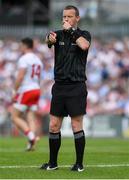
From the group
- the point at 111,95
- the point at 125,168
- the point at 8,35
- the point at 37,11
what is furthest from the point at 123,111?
the point at 125,168

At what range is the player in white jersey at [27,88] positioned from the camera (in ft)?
54.3

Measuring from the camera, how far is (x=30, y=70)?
1667 cm

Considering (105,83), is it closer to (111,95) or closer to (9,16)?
(111,95)

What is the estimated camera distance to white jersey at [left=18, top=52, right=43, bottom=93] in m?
16.6

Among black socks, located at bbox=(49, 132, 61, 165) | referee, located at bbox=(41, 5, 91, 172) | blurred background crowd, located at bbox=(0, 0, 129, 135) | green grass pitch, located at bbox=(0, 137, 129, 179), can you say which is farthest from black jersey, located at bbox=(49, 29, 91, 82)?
blurred background crowd, located at bbox=(0, 0, 129, 135)

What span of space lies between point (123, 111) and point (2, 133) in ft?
13.8

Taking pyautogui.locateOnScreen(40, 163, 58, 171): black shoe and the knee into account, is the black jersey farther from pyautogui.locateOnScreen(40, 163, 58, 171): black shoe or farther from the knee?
pyautogui.locateOnScreen(40, 163, 58, 171): black shoe

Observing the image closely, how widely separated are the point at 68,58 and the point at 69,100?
0.62 meters

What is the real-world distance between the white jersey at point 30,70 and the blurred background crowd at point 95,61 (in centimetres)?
840

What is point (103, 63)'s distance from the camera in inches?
1094

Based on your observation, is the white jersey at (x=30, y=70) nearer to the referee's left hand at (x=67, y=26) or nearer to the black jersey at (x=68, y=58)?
the black jersey at (x=68, y=58)

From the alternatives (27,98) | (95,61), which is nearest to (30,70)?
(27,98)

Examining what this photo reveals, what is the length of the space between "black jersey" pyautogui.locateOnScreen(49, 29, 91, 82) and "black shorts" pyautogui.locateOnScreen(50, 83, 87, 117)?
0.39 feet

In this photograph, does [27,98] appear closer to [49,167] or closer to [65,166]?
[65,166]
